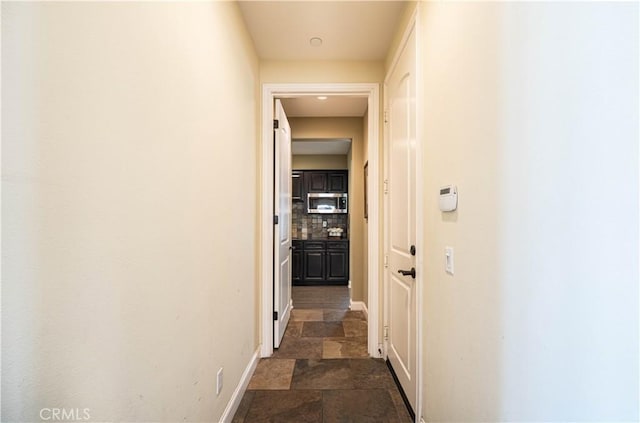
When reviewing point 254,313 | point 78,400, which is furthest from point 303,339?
point 78,400

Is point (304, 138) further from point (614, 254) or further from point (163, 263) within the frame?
point (614, 254)

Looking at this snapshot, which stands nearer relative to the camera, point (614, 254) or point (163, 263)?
point (614, 254)

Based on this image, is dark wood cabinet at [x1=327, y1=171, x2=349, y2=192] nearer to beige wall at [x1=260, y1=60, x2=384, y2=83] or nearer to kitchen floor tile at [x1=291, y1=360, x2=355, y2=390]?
beige wall at [x1=260, y1=60, x2=384, y2=83]

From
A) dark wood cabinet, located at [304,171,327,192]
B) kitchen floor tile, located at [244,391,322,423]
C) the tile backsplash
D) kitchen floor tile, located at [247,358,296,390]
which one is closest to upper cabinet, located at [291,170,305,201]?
dark wood cabinet, located at [304,171,327,192]

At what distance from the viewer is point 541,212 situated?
724 mm

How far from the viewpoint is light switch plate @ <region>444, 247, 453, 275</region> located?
125 cm

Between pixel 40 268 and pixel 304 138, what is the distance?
11.7 ft

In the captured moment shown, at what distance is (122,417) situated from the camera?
0.84 meters

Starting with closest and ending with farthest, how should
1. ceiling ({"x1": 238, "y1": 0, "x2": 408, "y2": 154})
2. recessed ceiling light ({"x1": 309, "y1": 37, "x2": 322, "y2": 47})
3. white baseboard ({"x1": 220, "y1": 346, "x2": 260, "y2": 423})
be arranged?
1. white baseboard ({"x1": 220, "y1": 346, "x2": 260, "y2": 423})
2. ceiling ({"x1": 238, "y1": 0, "x2": 408, "y2": 154})
3. recessed ceiling light ({"x1": 309, "y1": 37, "x2": 322, "y2": 47})

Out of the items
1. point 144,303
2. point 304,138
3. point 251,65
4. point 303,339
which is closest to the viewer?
point 144,303

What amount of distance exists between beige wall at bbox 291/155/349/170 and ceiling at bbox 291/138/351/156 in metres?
0.11

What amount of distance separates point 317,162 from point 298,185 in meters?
0.63

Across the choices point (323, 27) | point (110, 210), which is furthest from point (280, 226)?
point (110, 210)

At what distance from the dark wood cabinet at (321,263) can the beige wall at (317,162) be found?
5.32 feet
